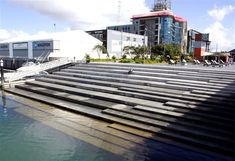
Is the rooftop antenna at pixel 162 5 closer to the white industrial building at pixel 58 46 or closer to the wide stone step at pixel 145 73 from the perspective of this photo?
the white industrial building at pixel 58 46

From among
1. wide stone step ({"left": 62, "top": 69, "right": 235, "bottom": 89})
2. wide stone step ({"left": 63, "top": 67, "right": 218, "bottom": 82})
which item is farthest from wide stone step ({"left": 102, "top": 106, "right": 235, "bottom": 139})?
wide stone step ({"left": 63, "top": 67, "right": 218, "bottom": 82})

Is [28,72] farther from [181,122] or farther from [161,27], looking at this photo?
[161,27]

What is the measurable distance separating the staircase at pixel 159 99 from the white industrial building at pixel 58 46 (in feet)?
76.2

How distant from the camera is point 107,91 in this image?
14328 mm

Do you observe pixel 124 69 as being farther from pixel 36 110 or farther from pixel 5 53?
pixel 5 53

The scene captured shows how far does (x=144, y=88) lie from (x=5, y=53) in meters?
48.7

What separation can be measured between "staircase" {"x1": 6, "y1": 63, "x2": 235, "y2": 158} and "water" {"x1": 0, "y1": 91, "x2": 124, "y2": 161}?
7.02 ft

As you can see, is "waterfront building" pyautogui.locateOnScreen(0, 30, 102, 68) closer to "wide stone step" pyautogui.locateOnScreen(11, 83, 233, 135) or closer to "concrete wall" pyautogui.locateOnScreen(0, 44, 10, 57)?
"concrete wall" pyautogui.locateOnScreen(0, 44, 10, 57)

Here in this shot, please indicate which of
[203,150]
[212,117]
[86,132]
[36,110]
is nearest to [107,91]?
[36,110]

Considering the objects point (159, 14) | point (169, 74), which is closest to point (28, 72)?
point (169, 74)

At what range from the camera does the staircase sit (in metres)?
8.34

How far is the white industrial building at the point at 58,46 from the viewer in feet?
138

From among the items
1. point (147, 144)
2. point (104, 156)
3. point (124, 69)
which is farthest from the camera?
point (124, 69)

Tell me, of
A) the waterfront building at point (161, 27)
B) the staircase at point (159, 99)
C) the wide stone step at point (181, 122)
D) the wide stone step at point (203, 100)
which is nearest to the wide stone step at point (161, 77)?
the staircase at point (159, 99)
